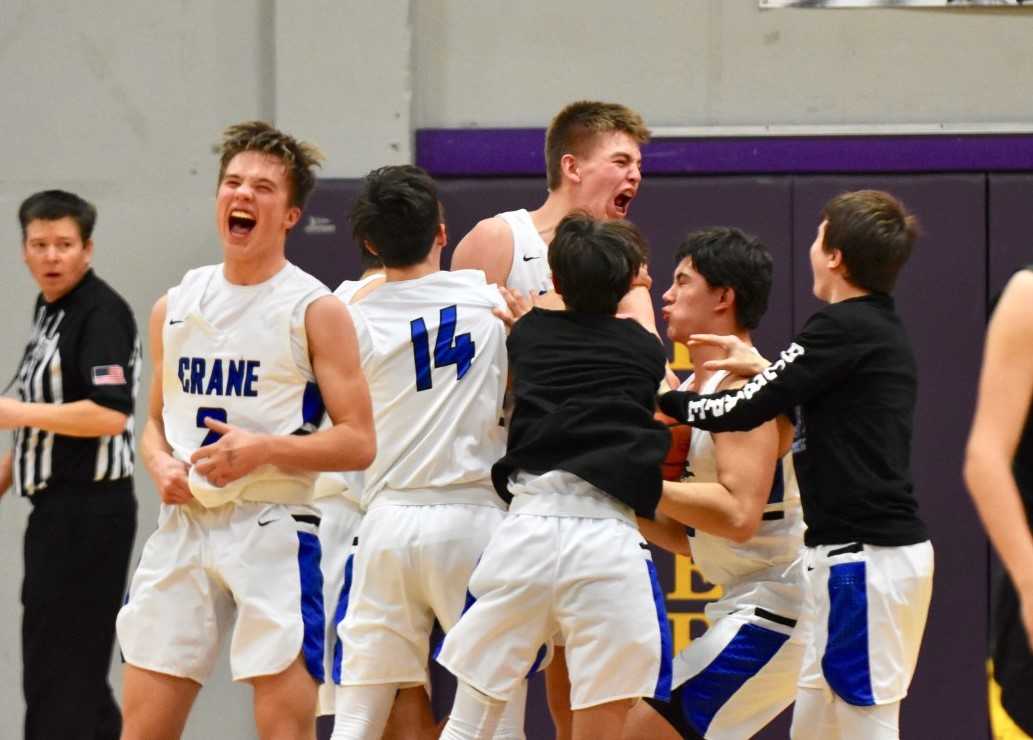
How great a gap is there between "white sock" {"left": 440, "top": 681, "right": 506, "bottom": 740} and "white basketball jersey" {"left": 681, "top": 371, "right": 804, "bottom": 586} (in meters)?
0.80

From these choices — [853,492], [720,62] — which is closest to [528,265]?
[853,492]

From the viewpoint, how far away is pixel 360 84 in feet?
23.0

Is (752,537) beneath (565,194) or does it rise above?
beneath

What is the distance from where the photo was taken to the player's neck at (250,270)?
4.14m

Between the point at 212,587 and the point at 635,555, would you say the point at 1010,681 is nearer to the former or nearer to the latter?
the point at 635,555

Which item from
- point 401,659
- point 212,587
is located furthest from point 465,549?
point 212,587

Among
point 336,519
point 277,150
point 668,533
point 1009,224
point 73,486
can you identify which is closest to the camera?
point 277,150

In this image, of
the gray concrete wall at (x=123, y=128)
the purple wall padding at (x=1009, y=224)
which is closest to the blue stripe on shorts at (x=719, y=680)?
the purple wall padding at (x=1009, y=224)

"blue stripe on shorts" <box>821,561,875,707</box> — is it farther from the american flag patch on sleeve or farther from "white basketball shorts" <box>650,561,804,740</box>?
the american flag patch on sleeve

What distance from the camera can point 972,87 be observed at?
6.88m

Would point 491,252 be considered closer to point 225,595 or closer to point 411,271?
point 411,271

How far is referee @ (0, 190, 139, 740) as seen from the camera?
532 centimetres

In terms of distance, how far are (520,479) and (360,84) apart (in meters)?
3.45

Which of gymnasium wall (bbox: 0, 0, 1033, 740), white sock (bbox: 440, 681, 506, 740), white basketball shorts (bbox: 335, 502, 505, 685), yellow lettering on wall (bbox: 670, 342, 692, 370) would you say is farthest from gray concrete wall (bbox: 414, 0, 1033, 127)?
white sock (bbox: 440, 681, 506, 740)
